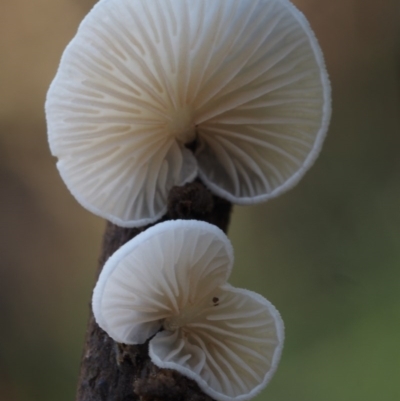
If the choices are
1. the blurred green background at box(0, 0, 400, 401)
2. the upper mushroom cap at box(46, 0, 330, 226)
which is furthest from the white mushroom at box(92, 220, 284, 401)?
the blurred green background at box(0, 0, 400, 401)

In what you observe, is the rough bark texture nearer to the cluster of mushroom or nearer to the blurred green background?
the cluster of mushroom

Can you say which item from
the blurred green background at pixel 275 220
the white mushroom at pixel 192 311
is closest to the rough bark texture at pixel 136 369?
the white mushroom at pixel 192 311

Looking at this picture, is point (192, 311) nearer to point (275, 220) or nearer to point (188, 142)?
point (188, 142)

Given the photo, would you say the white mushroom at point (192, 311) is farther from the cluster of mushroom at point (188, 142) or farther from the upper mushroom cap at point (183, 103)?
the upper mushroom cap at point (183, 103)

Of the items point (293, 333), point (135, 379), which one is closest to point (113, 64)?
point (135, 379)

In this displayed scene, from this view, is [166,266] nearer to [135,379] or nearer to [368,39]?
[135,379]

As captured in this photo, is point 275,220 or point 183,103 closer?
point 183,103

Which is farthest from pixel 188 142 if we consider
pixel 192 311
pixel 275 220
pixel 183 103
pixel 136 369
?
pixel 275 220
